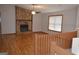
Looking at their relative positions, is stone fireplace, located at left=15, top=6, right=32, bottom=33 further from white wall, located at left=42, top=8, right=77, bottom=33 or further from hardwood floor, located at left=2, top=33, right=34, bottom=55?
white wall, located at left=42, top=8, right=77, bottom=33

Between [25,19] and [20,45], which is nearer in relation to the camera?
[20,45]

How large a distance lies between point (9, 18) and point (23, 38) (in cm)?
231

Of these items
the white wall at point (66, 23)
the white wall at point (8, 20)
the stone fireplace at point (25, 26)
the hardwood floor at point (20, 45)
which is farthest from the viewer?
the white wall at point (8, 20)

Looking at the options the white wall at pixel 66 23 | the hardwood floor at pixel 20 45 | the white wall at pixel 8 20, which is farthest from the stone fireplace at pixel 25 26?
the white wall at pixel 66 23

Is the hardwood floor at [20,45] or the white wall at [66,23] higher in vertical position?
the white wall at [66,23]

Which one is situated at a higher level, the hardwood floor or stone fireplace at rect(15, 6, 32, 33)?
stone fireplace at rect(15, 6, 32, 33)

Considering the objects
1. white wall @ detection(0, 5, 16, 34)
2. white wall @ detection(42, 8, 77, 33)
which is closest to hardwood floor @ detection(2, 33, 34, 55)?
white wall @ detection(42, 8, 77, 33)

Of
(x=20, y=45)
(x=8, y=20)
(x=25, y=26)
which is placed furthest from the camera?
(x=8, y=20)

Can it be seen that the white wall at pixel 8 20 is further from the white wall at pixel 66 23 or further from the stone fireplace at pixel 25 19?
the white wall at pixel 66 23

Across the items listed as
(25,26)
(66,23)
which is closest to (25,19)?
(25,26)

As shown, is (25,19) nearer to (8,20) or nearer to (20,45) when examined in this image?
(20,45)

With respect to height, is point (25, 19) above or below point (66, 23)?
above
